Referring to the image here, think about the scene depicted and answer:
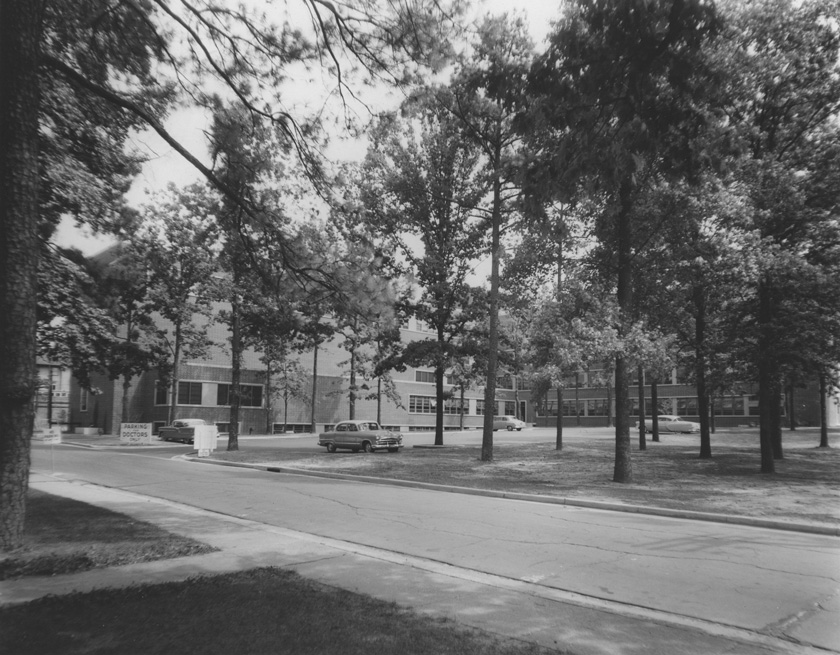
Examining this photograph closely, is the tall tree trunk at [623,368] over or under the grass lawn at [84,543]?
over

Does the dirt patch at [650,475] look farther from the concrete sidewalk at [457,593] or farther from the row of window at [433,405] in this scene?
the row of window at [433,405]

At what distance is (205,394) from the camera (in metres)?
50.9

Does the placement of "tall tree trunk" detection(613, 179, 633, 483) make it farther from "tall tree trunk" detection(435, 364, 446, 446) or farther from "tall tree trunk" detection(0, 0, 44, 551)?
"tall tree trunk" detection(0, 0, 44, 551)

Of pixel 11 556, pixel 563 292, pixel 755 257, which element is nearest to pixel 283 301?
pixel 11 556

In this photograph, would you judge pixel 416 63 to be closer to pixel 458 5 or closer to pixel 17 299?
pixel 458 5

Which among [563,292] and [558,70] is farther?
[563,292]

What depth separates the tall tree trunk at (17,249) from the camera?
6.85 meters

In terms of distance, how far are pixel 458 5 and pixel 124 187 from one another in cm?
780

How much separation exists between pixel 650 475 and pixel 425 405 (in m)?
50.3

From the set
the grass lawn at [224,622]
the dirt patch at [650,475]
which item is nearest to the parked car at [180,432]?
the dirt patch at [650,475]

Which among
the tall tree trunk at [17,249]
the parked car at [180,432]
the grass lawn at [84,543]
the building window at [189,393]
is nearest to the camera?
the grass lawn at [84,543]

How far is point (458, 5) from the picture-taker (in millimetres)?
7062

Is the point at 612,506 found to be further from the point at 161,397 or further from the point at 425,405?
the point at 425,405

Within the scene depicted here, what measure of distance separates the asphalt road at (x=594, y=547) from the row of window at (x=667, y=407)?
48660 millimetres
